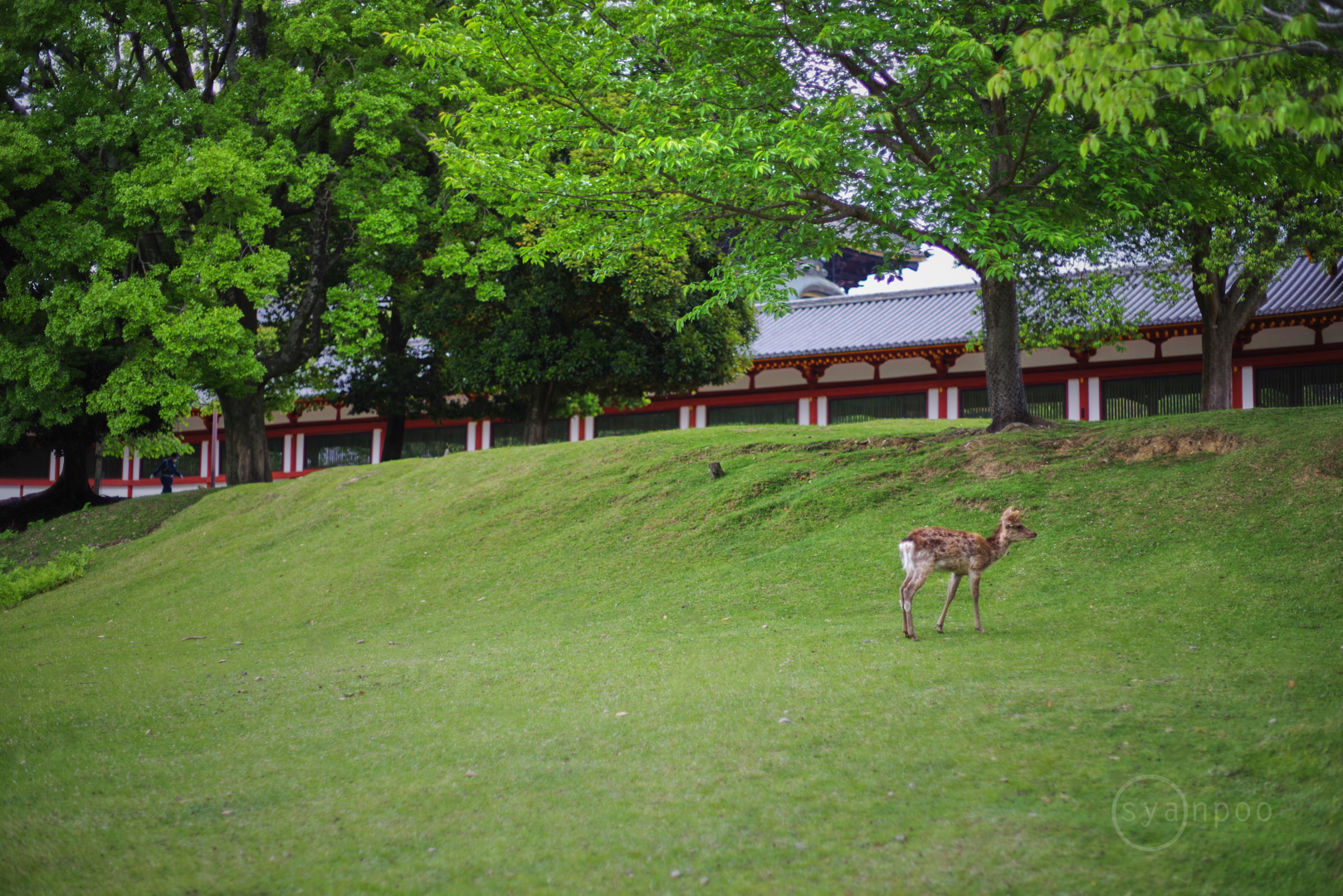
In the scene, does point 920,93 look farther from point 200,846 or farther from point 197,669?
point 200,846

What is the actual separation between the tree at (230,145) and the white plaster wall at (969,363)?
16.6 m

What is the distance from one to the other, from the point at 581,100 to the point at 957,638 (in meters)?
10.3

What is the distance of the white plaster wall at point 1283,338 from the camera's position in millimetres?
27125

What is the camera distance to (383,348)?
3372cm

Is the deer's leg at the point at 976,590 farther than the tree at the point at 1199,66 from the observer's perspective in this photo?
Yes

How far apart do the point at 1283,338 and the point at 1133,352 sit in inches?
148

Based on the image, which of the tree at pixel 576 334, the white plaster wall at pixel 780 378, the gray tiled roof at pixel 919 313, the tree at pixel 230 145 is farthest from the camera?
the white plaster wall at pixel 780 378

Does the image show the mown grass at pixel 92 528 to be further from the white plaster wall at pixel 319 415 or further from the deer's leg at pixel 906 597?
the deer's leg at pixel 906 597

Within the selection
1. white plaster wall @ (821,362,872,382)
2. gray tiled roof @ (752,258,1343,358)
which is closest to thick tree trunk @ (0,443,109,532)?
gray tiled roof @ (752,258,1343,358)

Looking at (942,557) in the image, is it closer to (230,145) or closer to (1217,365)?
(1217,365)

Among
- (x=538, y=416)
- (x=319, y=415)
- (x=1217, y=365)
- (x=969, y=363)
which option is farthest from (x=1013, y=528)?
(x=319, y=415)

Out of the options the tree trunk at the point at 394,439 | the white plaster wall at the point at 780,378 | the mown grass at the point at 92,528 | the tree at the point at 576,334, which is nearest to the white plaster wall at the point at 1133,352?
the white plaster wall at the point at 780,378

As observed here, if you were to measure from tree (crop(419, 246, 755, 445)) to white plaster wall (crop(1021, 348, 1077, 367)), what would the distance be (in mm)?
9059

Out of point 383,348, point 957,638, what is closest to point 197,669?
point 957,638
